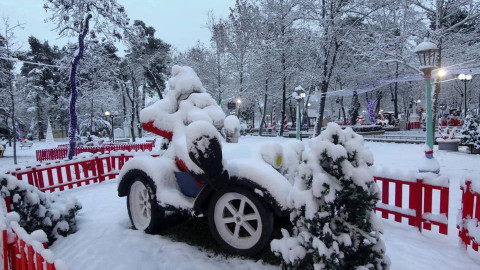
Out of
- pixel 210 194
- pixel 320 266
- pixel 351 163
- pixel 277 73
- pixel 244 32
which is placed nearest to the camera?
pixel 320 266

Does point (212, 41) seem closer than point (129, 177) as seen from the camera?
No

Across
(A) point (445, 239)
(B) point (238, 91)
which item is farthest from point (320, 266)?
(B) point (238, 91)

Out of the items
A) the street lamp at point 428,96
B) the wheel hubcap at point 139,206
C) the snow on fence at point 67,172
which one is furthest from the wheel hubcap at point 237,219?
the snow on fence at point 67,172

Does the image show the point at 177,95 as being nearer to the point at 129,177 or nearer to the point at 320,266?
the point at 129,177

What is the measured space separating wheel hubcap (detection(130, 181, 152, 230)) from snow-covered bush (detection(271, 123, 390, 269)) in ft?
8.27

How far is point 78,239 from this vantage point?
14.0ft

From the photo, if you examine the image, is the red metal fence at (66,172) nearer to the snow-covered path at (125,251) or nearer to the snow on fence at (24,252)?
the snow-covered path at (125,251)

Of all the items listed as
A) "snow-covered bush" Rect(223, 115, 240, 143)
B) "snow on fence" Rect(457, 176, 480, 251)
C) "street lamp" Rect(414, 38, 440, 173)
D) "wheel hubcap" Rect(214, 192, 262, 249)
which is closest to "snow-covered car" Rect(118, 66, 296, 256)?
"wheel hubcap" Rect(214, 192, 262, 249)

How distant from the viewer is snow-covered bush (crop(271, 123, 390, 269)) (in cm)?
217

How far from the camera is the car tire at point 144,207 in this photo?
3.96m

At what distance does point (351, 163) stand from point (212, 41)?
2885 centimetres

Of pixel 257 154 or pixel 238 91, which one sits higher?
pixel 238 91

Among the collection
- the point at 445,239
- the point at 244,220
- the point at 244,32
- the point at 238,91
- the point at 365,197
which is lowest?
the point at 445,239

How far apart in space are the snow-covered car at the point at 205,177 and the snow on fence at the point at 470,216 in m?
2.10
